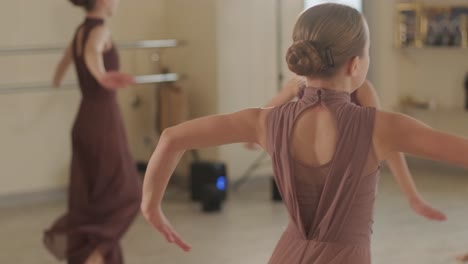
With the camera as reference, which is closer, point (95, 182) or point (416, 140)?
point (416, 140)

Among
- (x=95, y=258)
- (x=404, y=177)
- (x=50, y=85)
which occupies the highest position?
(x=404, y=177)

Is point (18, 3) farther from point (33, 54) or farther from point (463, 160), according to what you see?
point (463, 160)

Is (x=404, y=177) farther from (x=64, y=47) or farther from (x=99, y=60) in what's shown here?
(x=64, y=47)

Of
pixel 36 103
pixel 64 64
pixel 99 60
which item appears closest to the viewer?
pixel 99 60

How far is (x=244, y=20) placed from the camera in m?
6.42

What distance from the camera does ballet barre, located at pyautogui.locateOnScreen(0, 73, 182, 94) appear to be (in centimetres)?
598

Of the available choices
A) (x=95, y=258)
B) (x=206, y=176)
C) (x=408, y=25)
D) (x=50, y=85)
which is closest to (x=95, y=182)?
(x=95, y=258)

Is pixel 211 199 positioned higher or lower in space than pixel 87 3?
lower

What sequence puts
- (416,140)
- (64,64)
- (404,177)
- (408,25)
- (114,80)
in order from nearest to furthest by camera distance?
(416,140)
(404,177)
(114,80)
(64,64)
(408,25)

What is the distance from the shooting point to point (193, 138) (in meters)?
2.02

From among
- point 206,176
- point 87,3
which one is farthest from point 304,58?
point 206,176

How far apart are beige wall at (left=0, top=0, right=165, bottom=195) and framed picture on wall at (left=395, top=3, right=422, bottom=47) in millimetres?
2164

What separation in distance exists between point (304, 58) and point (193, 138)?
1.04 ft

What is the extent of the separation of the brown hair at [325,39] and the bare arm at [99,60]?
6.01ft
